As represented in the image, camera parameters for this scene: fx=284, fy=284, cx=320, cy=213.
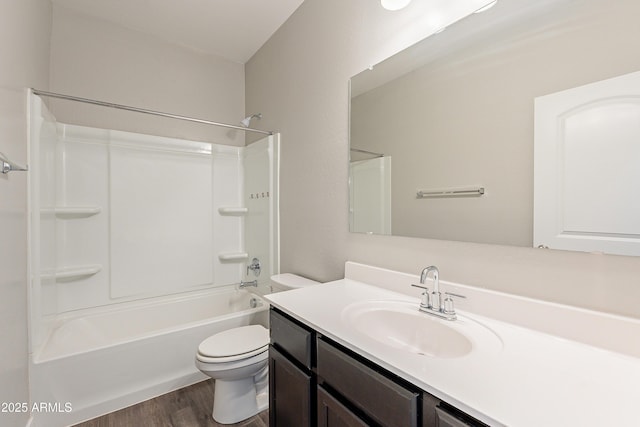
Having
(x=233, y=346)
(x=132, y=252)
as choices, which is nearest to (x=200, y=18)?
(x=132, y=252)

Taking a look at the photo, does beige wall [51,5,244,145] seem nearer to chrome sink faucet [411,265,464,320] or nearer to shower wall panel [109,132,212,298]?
shower wall panel [109,132,212,298]

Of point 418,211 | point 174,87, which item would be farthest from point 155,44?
point 418,211

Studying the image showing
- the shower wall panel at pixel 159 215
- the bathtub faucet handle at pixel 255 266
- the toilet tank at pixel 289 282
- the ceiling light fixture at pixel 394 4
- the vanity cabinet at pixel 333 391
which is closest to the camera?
the vanity cabinet at pixel 333 391

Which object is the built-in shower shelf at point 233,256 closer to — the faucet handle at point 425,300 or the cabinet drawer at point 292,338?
the cabinet drawer at point 292,338

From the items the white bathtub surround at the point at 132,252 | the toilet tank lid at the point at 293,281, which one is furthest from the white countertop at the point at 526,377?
the white bathtub surround at the point at 132,252

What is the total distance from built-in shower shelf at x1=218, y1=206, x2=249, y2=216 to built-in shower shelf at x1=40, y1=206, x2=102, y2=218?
95cm

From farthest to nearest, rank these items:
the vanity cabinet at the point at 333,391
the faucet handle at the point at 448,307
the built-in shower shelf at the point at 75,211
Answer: the built-in shower shelf at the point at 75,211, the faucet handle at the point at 448,307, the vanity cabinet at the point at 333,391

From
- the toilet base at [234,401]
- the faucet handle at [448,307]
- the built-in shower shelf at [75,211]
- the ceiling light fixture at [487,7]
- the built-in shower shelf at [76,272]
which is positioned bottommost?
the toilet base at [234,401]

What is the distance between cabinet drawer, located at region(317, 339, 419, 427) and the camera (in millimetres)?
720

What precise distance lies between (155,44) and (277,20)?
1154 mm

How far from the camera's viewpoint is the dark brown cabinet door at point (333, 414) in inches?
34.1

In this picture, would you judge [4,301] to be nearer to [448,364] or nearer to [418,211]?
[448,364]

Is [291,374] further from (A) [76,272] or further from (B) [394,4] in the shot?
(A) [76,272]

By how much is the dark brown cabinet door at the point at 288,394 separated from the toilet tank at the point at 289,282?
573 millimetres
